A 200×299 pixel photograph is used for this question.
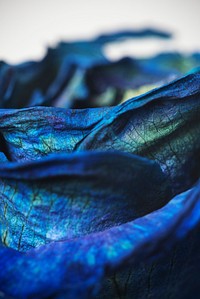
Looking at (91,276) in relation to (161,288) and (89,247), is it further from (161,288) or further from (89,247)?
(161,288)

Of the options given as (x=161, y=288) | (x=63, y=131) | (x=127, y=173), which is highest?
(x=63, y=131)

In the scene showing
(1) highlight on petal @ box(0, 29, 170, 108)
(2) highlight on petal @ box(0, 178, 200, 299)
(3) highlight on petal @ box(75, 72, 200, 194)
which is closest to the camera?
(2) highlight on petal @ box(0, 178, 200, 299)

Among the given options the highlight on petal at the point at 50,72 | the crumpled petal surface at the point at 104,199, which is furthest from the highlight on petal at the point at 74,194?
the highlight on petal at the point at 50,72

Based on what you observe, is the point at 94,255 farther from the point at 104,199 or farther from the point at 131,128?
the point at 131,128

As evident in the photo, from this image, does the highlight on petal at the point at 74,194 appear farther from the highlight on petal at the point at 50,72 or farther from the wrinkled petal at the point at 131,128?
the highlight on petal at the point at 50,72

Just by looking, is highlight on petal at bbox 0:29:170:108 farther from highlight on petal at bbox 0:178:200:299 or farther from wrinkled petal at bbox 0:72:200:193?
highlight on petal at bbox 0:178:200:299

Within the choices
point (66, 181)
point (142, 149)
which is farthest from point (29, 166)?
point (142, 149)

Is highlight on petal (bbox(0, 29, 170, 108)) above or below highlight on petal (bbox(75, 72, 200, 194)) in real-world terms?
above

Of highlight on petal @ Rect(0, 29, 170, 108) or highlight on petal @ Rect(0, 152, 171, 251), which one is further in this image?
highlight on petal @ Rect(0, 29, 170, 108)

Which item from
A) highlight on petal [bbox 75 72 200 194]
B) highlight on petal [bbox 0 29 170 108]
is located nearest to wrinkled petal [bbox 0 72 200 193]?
highlight on petal [bbox 75 72 200 194]
